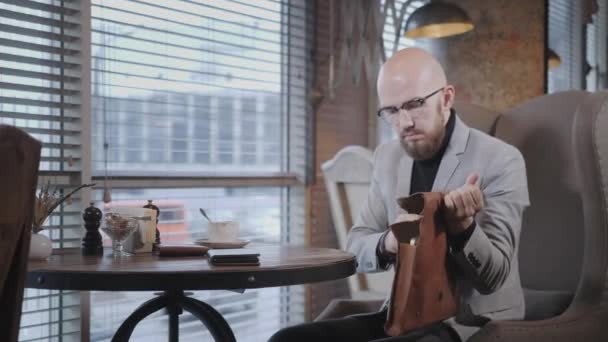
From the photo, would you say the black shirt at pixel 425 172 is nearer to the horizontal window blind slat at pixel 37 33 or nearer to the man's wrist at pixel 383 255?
the man's wrist at pixel 383 255

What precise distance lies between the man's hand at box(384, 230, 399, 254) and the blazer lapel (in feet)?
0.70

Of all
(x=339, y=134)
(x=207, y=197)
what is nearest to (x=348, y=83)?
(x=339, y=134)

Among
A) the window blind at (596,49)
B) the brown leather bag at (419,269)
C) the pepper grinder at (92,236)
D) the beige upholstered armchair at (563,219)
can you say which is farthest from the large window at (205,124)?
the window blind at (596,49)

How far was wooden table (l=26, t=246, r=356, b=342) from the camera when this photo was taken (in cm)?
147

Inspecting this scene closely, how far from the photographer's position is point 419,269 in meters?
1.60

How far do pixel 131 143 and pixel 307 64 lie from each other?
1.15 m

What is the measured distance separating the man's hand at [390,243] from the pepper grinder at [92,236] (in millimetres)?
832

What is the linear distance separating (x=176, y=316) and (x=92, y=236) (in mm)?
351

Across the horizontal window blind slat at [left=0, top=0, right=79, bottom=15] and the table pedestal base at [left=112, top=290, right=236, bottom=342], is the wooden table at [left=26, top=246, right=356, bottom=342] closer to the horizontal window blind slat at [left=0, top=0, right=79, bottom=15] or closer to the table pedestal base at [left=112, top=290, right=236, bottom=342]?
the table pedestal base at [left=112, top=290, right=236, bottom=342]

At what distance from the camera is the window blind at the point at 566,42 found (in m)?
4.05

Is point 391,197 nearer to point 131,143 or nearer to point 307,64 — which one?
point 131,143

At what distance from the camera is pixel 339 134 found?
374 centimetres

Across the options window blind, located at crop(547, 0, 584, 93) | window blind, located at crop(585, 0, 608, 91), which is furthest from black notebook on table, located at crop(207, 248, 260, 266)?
window blind, located at crop(585, 0, 608, 91)

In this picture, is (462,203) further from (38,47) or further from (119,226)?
(38,47)
